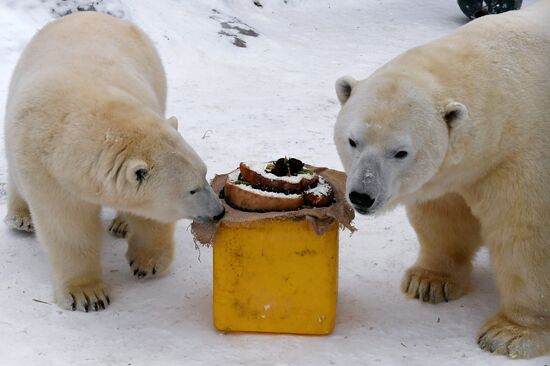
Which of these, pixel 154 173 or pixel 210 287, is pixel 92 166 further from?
pixel 210 287

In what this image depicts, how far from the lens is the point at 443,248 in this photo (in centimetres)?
374

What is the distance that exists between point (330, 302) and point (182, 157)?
96 cm

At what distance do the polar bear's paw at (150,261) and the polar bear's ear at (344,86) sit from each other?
1.39 m

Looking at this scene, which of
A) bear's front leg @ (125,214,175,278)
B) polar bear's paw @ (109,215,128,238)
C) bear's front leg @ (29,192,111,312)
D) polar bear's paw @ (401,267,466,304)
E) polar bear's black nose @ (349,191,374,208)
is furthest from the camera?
polar bear's paw @ (109,215,128,238)

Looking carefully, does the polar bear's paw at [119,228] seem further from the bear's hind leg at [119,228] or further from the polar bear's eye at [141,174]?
the polar bear's eye at [141,174]

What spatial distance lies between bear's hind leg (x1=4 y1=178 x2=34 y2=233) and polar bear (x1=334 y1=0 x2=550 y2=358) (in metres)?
2.26

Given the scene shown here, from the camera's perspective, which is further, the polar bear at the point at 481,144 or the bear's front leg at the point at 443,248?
the bear's front leg at the point at 443,248

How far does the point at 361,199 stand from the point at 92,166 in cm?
126

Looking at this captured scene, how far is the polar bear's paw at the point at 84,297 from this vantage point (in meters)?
3.55

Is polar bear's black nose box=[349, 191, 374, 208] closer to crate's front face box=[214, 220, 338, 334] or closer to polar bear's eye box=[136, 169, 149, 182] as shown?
crate's front face box=[214, 220, 338, 334]

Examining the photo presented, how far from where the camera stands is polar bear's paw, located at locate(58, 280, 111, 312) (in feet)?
11.7

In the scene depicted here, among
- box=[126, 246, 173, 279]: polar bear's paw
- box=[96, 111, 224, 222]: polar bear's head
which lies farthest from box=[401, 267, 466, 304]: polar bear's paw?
box=[126, 246, 173, 279]: polar bear's paw

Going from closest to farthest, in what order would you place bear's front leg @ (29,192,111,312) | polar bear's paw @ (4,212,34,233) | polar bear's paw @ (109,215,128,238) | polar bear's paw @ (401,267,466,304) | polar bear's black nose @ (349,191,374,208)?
1. polar bear's black nose @ (349,191,374,208)
2. bear's front leg @ (29,192,111,312)
3. polar bear's paw @ (401,267,466,304)
4. polar bear's paw @ (4,212,34,233)
5. polar bear's paw @ (109,215,128,238)

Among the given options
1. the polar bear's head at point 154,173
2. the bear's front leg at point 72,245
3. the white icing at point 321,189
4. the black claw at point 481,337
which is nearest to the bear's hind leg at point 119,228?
the bear's front leg at point 72,245
